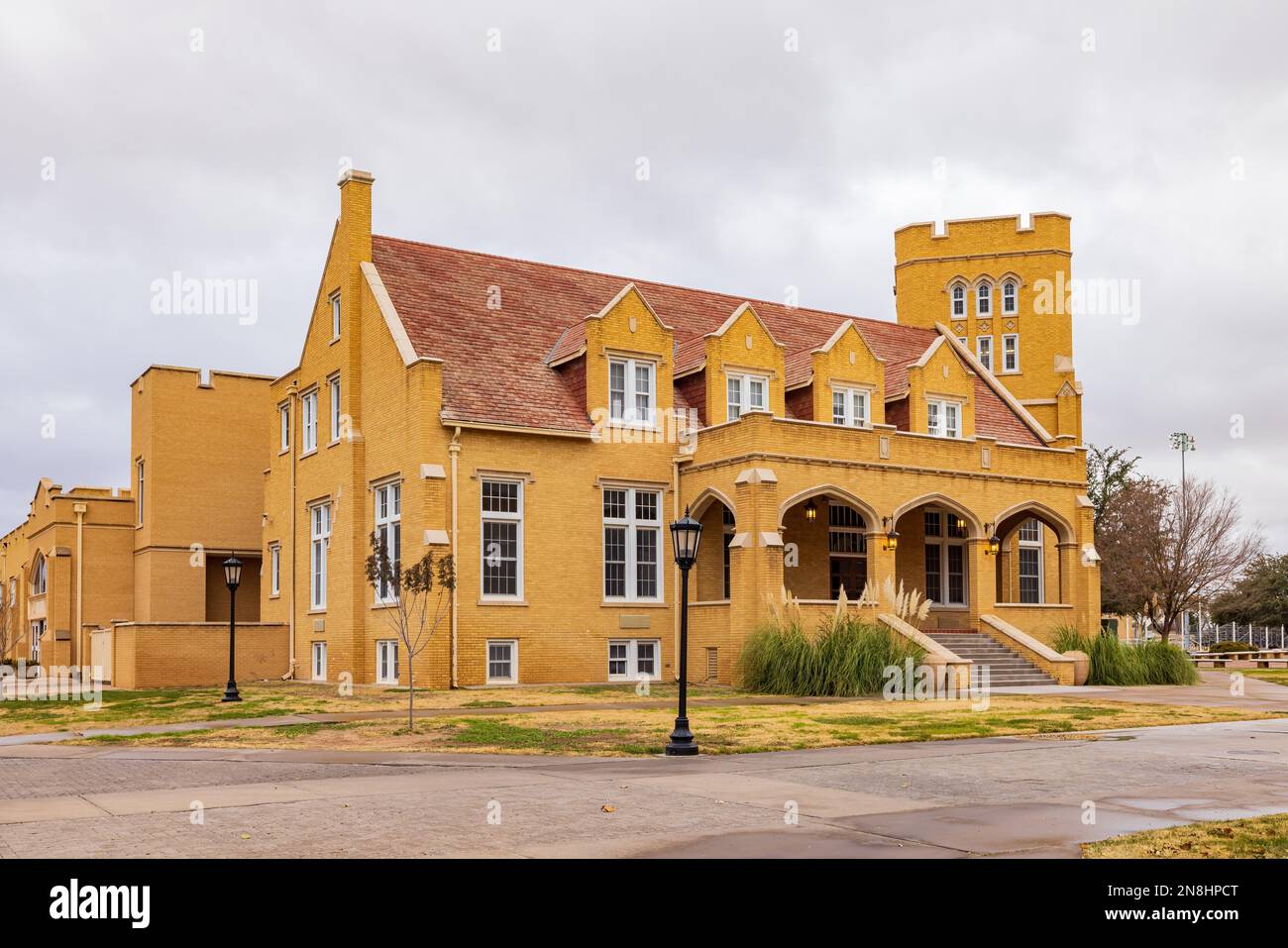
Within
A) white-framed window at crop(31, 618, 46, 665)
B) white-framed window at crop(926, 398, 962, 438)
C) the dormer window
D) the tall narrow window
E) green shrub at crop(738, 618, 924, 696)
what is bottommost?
white-framed window at crop(31, 618, 46, 665)

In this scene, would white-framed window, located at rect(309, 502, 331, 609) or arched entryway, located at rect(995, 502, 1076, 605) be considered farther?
arched entryway, located at rect(995, 502, 1076, 605)

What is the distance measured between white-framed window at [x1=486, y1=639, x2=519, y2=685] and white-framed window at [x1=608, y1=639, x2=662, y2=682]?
2728 millimetres

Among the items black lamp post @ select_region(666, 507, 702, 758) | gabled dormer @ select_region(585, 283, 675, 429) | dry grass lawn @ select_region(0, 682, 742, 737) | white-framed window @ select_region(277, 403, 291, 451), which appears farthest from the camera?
white-framed window @ select_region(277, 403, 291, 451)

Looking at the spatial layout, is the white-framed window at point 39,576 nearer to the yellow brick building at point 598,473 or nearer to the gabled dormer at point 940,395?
the yellow brick building at point 598,473

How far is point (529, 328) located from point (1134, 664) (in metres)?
17.6

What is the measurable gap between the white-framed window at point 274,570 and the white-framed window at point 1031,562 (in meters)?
23.3

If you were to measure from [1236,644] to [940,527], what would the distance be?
3603 cm

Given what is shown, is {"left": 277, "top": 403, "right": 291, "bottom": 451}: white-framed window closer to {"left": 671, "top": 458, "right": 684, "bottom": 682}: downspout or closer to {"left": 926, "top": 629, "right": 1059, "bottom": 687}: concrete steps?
{"left": 671, "top": 458, "right": 684, "bottom": 682}: downspout

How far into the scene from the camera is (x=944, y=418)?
3766 centimetres

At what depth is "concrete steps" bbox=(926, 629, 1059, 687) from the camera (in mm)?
30797

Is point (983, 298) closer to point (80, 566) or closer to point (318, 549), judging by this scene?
point (318, 549)

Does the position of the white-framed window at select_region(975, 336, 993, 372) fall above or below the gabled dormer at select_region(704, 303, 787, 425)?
above

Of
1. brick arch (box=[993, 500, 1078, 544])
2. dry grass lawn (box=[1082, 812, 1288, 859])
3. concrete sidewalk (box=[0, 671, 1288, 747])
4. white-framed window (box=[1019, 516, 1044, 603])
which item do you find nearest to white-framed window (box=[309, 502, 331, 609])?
concrete sidewalk (box=[0, 671, 1288, 747])

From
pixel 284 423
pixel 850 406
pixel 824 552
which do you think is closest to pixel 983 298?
pixel 850 406
